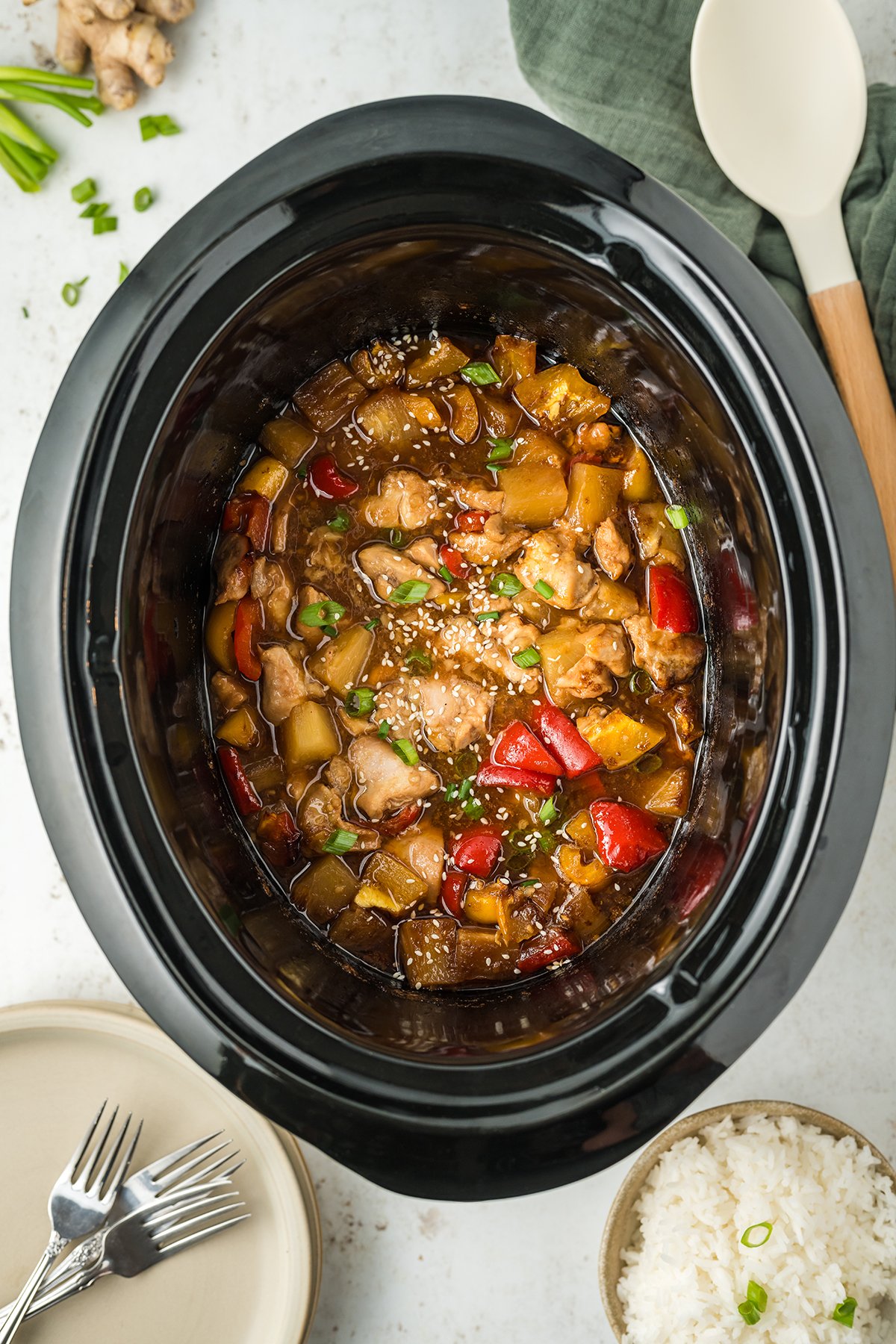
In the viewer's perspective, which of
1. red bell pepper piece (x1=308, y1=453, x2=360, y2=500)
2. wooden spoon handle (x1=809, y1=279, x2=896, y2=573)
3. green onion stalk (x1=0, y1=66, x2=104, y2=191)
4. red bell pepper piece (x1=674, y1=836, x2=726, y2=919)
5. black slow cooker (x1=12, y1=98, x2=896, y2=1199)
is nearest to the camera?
black slow cooker (x1=12, y1=98, x2=896, y2=1199)

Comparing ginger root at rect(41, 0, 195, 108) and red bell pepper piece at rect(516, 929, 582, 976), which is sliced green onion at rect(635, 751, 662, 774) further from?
ginger root at rect(41, 0, 195, 108)

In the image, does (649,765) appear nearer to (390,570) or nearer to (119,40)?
(390,570)

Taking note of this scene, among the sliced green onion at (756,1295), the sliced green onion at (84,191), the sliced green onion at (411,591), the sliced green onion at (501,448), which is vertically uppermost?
the sliced green onion at (84,191)

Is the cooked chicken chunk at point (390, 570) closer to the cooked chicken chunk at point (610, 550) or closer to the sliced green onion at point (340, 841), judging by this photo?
the cooked chicken chunk at point (610, 550)

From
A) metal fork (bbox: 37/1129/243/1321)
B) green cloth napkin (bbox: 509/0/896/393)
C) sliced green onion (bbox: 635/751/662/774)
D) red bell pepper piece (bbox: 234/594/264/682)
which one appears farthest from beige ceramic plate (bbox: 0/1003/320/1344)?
green cloth napkin (bbox: 509/0/896/393)

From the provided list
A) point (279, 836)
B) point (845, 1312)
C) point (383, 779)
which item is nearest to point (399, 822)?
point (383, 779)

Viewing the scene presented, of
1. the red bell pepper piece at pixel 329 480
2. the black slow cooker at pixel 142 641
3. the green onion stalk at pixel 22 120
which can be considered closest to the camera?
the black slow cooker at pixel 142 641

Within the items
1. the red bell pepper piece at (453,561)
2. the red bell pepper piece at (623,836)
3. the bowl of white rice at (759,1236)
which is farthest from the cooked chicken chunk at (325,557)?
the bowl of white rice at (759,1236)
